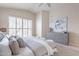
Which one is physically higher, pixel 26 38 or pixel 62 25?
pixel 62 25

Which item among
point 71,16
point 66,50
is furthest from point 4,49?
point 71,16

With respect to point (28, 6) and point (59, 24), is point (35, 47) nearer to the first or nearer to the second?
point (59, 24)

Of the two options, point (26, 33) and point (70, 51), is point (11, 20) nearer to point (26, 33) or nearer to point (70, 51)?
point (26, 33)

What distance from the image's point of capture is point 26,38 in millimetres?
1918

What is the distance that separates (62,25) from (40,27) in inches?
15.7

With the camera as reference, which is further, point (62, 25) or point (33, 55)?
point (62, 25)

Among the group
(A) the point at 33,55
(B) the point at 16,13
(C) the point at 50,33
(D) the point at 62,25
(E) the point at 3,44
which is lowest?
(A) the point at 33,55

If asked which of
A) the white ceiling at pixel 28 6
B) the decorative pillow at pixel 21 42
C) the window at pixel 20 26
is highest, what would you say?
the white ceiling at pixel 28 6

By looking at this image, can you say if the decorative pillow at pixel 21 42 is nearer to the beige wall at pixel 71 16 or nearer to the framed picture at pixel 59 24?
the framed picture at pixel 59 24

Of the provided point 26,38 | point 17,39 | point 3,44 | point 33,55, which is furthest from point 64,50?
point 3,44

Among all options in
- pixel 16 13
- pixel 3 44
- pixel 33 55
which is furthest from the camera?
pixel 16 13

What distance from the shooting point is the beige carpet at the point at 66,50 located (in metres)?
1.77

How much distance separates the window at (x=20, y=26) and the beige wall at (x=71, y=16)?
1.60ft

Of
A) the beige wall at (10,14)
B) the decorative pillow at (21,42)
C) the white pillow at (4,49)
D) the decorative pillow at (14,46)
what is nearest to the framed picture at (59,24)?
the beige wall at (10,14)
